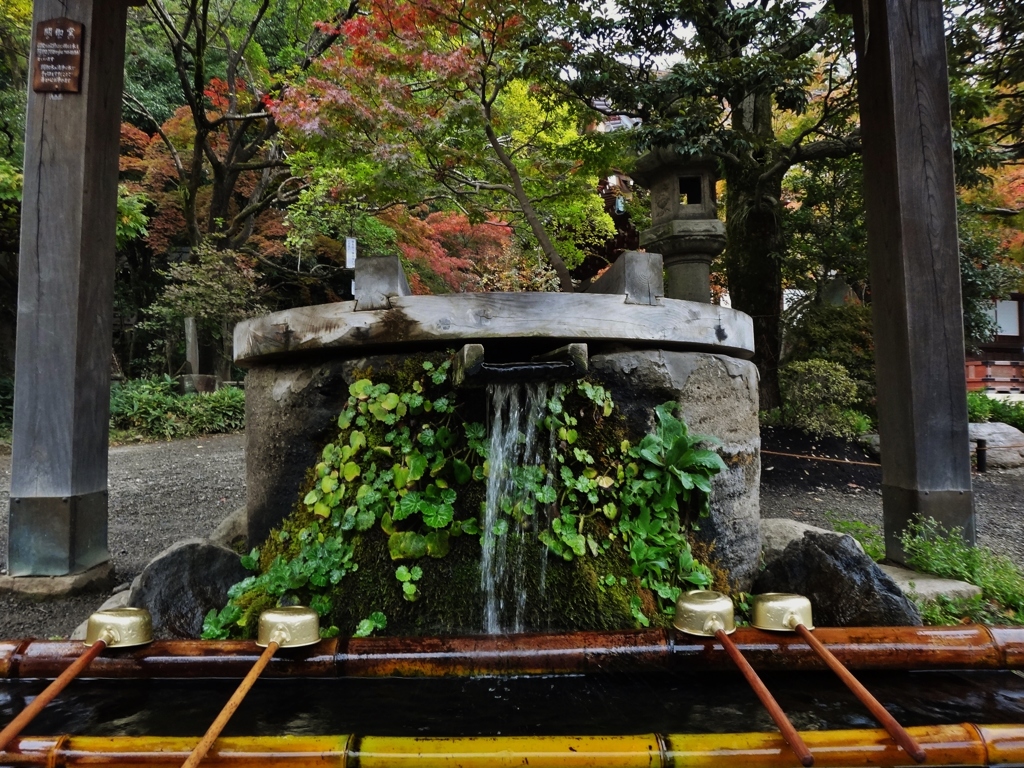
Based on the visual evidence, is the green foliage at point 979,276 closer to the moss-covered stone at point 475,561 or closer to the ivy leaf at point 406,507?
the moss-covered stone at point 475,561

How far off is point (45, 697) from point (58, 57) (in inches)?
120

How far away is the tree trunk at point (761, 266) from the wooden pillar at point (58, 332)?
668 cm

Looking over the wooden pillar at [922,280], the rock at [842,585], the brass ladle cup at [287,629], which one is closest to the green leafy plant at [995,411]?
the wooden pillar at [922,280]

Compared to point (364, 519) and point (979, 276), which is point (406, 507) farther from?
point (979, 276)

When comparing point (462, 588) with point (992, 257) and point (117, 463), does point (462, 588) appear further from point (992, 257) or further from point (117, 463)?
point (992, 257)

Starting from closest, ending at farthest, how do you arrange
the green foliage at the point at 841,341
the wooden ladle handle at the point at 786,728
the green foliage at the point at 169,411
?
the wooden ladle handle at the point at 786,728 < the green foliage at the point at 841,341 < the green foliage at the point at 169,411

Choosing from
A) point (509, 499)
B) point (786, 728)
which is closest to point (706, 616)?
point (786, 728)

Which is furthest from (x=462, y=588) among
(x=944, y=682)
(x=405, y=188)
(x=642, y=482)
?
(x=405, y=188)

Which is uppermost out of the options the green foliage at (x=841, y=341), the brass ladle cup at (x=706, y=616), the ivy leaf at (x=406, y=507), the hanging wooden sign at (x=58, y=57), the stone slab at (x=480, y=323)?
the hanging wooden sign at (x=58, y=57)

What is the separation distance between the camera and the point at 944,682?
1.69 m

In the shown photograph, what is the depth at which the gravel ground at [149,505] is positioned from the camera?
8.32ft

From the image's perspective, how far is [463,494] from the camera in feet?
6.95

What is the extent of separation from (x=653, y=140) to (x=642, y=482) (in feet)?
14.2

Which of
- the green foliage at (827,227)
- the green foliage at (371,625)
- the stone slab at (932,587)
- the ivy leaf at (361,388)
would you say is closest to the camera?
the green foliage at (371,625)
